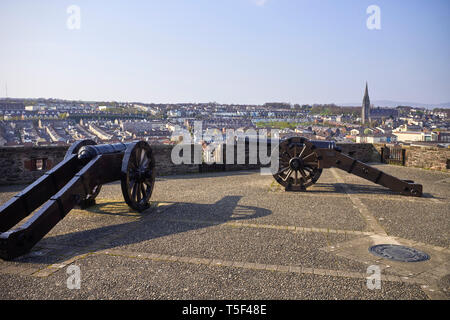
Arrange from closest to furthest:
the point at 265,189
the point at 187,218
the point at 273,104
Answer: the point at 187,218
the point at 265,189
the point at 273,104

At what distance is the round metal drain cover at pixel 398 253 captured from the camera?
491 centimetres

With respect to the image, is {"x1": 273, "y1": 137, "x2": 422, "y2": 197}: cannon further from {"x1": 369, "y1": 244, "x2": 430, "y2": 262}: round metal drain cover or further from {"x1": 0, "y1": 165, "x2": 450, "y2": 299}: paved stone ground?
{"x1": 369, "y1": 244, "x2": 430, "y2": 262}: round metal drain cover

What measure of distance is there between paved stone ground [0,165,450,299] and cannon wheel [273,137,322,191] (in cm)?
66

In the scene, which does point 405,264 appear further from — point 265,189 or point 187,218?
point 265,189

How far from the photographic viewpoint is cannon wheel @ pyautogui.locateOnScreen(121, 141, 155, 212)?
263 inches

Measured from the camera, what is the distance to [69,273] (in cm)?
436

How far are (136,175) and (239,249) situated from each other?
A: 2.87 meters

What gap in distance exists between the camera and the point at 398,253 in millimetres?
5102

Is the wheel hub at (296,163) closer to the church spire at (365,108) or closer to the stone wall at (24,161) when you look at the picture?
the stone wall at (24,161)

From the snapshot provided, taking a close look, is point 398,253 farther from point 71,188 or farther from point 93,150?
point 93,150

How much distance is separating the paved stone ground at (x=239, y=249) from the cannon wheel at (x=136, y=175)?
32cm

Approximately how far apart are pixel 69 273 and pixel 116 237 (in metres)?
1.40

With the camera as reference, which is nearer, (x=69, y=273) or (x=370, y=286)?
(x=370, y=286)
